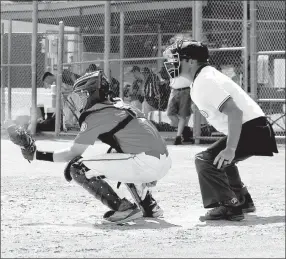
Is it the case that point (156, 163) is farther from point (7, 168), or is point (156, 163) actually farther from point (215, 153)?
point (7, 168)

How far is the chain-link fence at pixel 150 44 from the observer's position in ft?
50.7

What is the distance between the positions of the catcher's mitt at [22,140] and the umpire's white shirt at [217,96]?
1.47 meters

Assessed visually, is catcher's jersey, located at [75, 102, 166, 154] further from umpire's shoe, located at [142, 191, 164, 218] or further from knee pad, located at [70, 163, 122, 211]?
umpire's shoe, located at [142, 191, 164, 218]

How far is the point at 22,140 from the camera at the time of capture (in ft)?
22.0

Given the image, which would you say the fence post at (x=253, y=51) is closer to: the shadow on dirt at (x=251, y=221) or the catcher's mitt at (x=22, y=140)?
the shadow on dirt at (x=251, y=221)

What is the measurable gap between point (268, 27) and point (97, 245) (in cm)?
1304

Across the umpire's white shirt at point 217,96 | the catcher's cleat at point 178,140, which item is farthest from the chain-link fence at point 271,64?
the umpire's white shirt at point 217,96

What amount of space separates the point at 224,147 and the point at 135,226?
3.49 feet

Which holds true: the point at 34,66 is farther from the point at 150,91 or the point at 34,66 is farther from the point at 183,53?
the point at 183,53

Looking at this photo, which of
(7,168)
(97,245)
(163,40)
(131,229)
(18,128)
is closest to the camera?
(97,245)

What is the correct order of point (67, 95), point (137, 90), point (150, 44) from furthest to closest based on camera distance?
point (150, 44) → point (67, 95) → point (137, 90)

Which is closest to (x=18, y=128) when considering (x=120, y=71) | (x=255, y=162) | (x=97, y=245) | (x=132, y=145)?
(x=132, y=145)

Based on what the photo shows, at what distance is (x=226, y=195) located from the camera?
6.80 metres

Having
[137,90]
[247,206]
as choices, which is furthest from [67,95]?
[247,206]
